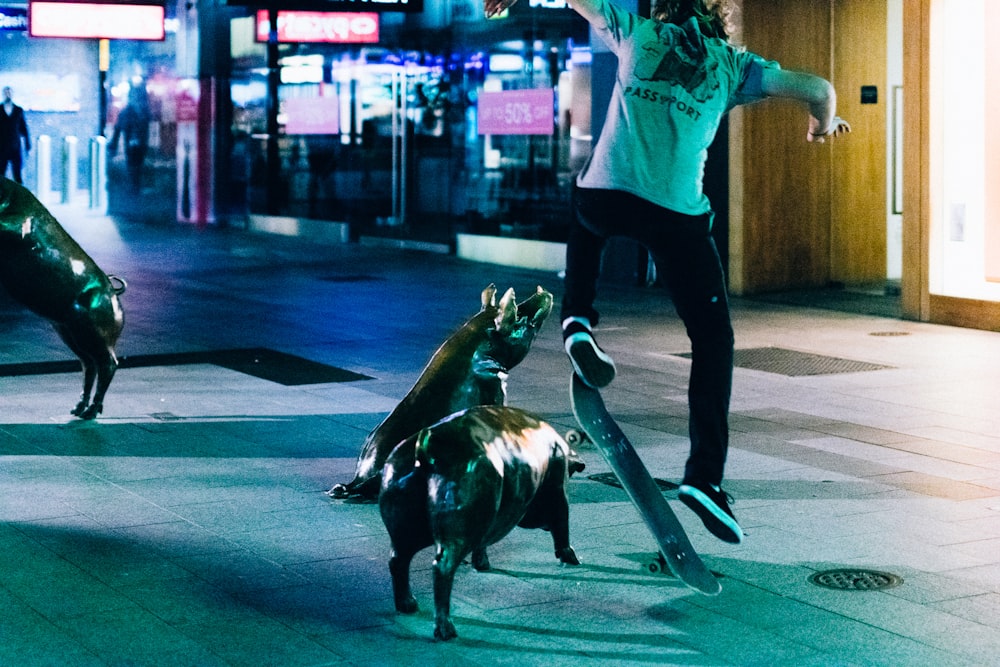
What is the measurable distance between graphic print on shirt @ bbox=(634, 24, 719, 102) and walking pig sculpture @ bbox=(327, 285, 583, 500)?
100cm

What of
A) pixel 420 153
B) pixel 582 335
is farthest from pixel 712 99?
pixel 420 153

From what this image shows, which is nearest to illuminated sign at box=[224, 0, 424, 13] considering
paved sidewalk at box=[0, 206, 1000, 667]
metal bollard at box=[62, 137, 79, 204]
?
paved sidewalk at box=[0, 206, 1000, 667]

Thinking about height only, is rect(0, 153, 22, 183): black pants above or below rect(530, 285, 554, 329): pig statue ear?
above

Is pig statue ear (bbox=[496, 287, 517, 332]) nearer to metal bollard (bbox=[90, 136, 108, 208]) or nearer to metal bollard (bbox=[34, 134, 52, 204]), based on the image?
metal bollard (bbox=[90, 136, 108, 208])

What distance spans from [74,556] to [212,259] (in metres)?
13.9

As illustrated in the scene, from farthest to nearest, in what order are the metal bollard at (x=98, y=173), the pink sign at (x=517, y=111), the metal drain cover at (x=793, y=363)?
the metal bollard at (x=98, y=173) → the pink sign at (x=517, y=111) → the metal drain cover at (x=793, y=363)

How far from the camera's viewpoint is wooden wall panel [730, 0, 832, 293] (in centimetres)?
1438

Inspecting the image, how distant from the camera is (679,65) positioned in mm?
4809

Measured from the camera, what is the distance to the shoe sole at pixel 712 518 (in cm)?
483

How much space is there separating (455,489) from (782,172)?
36.2 feet

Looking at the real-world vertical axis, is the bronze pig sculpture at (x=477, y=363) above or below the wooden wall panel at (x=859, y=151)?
below

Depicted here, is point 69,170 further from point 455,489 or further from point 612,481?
point 455,489

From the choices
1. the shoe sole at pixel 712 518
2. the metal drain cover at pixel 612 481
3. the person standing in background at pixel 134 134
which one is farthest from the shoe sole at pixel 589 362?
the person standing in background at pixel 134 134

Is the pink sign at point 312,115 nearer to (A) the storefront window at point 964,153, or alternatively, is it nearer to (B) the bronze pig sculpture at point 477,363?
(A) the storefront window at point 964,153
